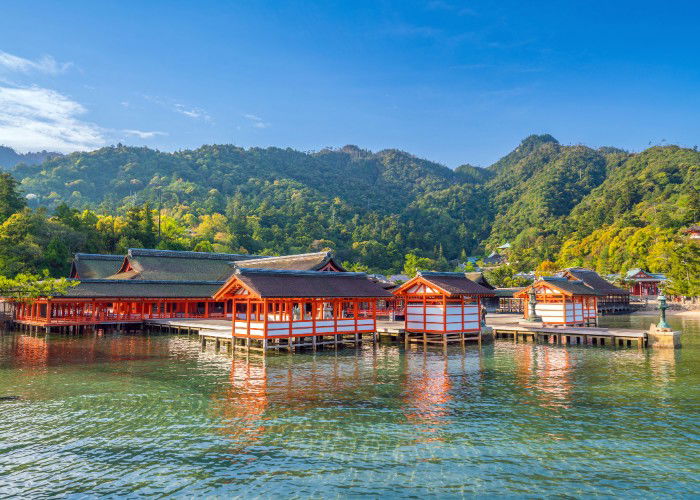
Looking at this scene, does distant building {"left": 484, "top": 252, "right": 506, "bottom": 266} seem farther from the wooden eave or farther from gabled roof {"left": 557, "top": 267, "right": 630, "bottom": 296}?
the wooden eave

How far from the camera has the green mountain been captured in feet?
367

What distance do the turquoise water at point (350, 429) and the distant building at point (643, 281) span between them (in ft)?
219

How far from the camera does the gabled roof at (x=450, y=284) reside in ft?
105

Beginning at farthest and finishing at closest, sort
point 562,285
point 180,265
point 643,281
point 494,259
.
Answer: point 494,259 < point 643,281 < point 180,265 < point 562,285

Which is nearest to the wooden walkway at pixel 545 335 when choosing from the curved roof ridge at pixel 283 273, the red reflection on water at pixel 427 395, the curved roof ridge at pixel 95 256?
the curved roof ridge at pixel 283 273

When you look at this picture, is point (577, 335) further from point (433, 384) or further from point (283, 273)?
point (283, 273)

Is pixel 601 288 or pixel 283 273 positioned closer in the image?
pixel 283 273

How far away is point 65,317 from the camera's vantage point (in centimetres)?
4325

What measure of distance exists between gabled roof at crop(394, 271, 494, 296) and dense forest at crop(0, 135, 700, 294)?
129 feet

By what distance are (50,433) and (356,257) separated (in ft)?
340

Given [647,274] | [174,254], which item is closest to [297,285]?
[174,254]

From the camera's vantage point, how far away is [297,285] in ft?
99.4

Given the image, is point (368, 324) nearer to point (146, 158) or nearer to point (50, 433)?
point (50, 433)

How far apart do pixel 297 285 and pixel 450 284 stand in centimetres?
984
